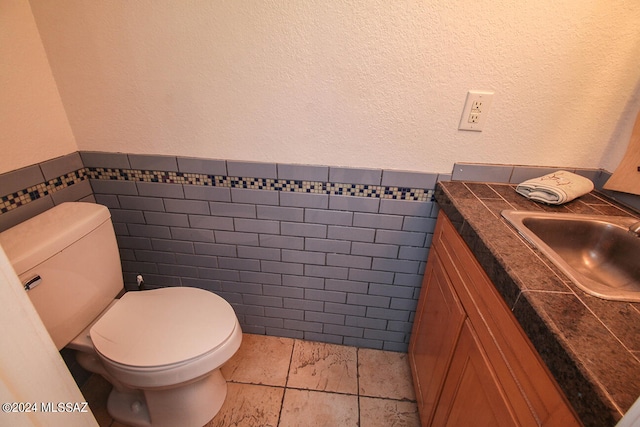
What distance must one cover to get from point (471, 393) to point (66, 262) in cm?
132

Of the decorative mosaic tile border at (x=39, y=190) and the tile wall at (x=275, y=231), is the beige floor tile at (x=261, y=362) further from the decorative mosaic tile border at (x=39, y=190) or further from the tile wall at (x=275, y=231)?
the decorative mosaic tile border at (x=39, y=190)

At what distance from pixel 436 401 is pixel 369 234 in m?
0.66

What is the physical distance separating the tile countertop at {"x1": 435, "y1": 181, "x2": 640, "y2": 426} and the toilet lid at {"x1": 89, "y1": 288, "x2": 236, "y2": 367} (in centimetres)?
91

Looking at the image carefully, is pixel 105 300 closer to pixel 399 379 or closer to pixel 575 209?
pixel 399 379

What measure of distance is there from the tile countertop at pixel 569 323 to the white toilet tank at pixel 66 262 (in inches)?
50.8

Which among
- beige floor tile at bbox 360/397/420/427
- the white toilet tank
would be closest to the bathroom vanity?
beige floor tile at bbox 360/397/420/427

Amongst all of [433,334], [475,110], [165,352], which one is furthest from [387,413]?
[475,110]

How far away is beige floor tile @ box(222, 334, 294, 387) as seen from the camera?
1399mm

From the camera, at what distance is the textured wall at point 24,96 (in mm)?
963

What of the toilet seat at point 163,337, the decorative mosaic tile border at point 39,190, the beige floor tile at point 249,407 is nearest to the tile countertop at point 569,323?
the toilet seat at point 163,337

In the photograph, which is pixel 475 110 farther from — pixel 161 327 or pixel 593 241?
pixel 161 327

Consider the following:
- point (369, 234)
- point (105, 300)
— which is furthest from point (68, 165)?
point (369, 234)

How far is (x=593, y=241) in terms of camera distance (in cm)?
91

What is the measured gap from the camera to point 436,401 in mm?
1012
